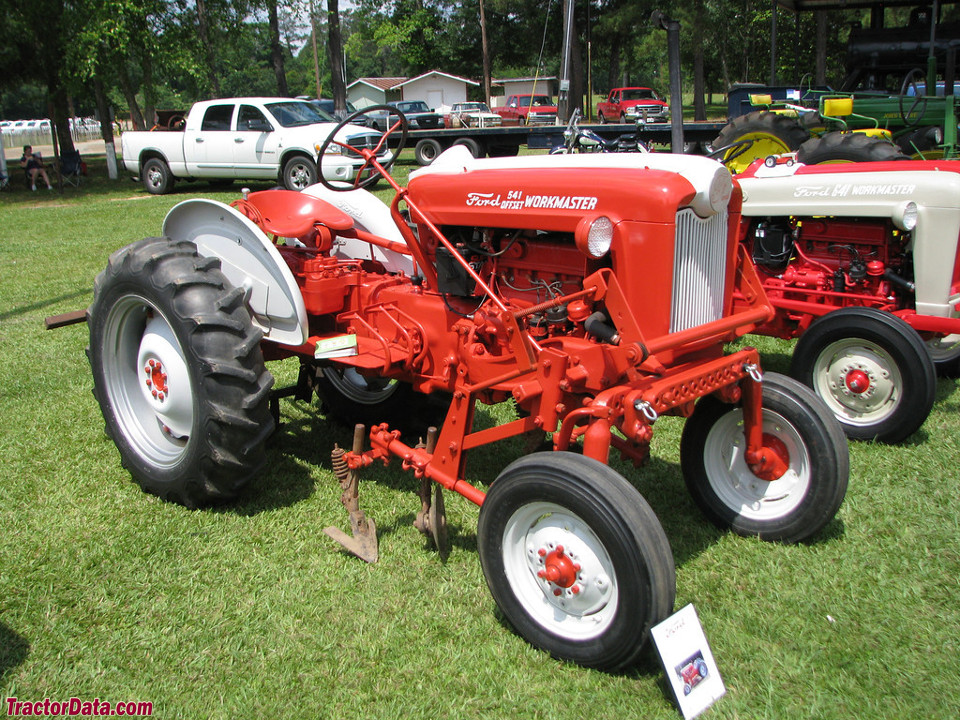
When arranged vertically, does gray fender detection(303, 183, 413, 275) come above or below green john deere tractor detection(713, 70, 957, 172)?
below

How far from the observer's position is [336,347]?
3580 mm

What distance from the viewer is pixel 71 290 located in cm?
809

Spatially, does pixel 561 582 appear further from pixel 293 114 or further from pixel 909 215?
pixel 293 114

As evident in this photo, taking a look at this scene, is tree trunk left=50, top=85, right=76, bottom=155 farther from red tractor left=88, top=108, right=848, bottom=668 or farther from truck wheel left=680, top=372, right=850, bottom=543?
truck wheel left=680, top=372, right=850, bottom=543

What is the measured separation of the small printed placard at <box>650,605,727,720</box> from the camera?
230cm

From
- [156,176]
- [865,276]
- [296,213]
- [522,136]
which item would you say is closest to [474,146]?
[522,136]

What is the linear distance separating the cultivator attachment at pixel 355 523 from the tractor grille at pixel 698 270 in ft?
4.61

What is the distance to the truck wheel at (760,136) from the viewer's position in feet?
30.4

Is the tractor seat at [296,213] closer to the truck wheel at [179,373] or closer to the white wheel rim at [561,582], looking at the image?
the truck wheel at [179,373]

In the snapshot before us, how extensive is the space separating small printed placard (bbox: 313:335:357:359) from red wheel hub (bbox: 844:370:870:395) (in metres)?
2.86

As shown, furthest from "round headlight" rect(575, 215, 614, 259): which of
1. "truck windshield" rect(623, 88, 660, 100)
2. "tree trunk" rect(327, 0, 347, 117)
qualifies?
"truck windshield" rect(623, 88, 660, 100)

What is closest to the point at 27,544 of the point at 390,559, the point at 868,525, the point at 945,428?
the point at 390,559

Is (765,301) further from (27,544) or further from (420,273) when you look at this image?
(27,544)

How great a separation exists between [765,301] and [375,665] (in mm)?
2091
